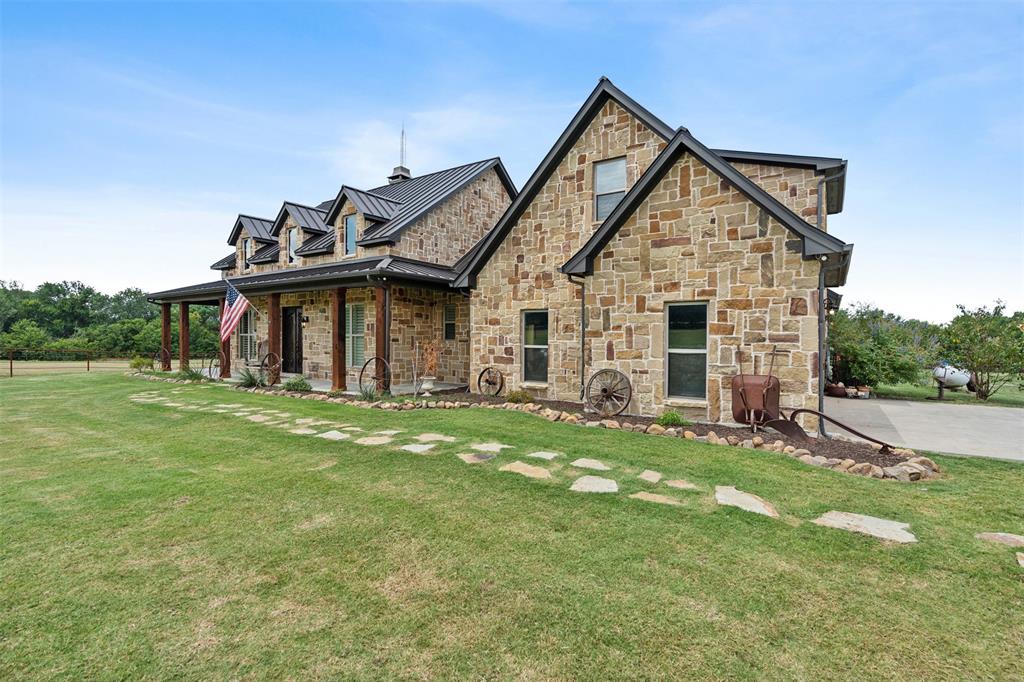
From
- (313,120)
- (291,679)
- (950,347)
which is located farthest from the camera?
(313,120)

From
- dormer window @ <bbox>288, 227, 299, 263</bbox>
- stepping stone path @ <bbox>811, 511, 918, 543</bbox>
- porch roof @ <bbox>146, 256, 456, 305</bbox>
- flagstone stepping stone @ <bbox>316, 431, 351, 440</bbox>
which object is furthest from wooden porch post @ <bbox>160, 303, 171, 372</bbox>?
stepping stone path @ <bbox>811, 511, 918, 543</bbox>

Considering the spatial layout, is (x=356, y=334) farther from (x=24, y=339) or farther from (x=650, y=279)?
(x=24, y=339)

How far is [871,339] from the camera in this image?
46.0 ft

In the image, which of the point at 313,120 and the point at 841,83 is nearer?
the point at 841,83

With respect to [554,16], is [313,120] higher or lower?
higher

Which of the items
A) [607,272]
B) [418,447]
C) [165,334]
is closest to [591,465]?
[418,447]

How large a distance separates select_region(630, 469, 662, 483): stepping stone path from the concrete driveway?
181 inches

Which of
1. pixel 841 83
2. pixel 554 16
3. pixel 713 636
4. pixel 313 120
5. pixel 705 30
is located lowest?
pixel 713 636

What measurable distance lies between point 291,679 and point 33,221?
38568 millimetres

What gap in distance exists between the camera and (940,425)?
28.1 ft

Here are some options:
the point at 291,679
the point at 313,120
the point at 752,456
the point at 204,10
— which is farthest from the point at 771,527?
the point at 313,120

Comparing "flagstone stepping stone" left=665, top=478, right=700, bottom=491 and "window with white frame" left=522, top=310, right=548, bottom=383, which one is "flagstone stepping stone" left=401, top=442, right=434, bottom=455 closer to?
"flagstone stepping stone" left=665, top=478, right=700, bottom=491

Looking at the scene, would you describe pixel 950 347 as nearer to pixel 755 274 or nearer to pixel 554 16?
pixel 755 274

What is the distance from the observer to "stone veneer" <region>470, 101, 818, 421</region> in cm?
759
